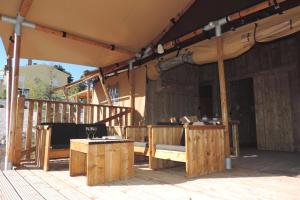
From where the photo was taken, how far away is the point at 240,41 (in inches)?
162

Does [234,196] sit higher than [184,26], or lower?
lower

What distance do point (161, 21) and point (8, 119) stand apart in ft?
13.5

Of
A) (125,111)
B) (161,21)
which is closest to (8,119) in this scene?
(125,111)

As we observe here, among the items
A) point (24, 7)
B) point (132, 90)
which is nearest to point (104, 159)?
point (24, 7)

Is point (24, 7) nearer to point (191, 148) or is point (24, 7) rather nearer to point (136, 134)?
point (136, 134)

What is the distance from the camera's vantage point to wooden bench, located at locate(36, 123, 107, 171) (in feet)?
13.4

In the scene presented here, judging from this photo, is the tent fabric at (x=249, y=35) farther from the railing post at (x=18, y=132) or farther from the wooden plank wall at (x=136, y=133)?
the railing post at (x=18, y=132)

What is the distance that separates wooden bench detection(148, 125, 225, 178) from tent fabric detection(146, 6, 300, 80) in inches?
56.5

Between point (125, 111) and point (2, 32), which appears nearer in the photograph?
point (2, 32)

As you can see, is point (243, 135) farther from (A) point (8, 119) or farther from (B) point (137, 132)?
(A) point (8, 119)

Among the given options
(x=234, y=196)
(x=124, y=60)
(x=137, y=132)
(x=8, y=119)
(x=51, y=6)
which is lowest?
(x=234, y=196)

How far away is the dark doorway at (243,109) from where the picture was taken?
7852 millimetres

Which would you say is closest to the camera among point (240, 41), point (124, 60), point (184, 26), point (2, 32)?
point (240, 41)

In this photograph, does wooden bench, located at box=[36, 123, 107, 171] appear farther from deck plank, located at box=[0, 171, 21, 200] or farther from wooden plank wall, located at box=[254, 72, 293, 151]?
wooden plank wall, located at box=[254, 72, 293, 151]
